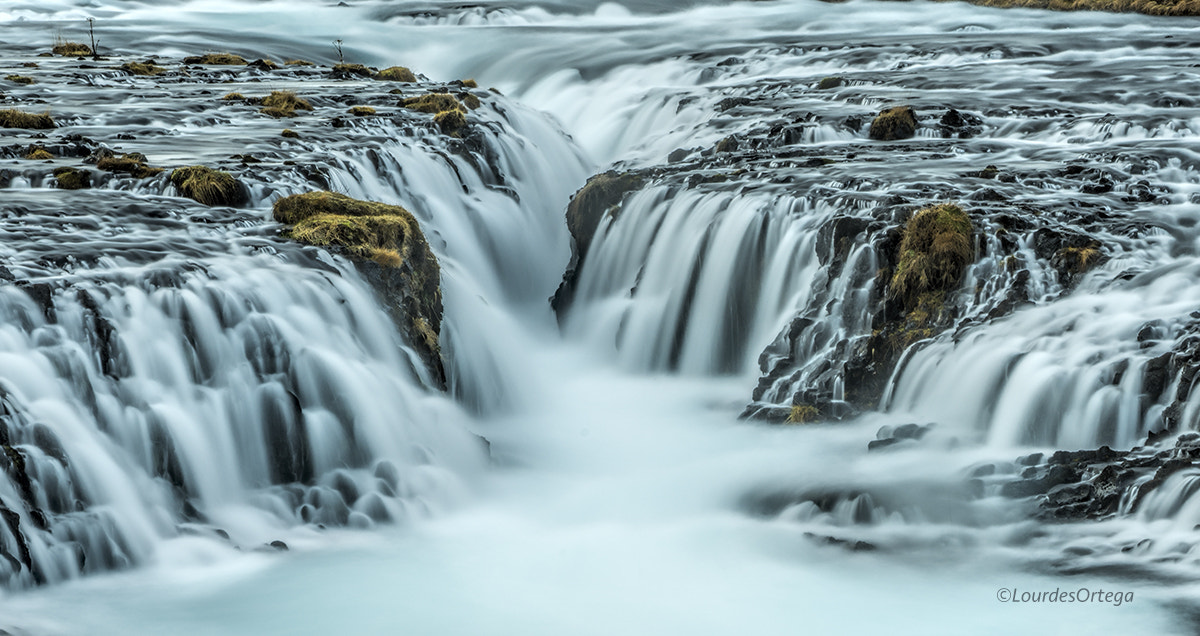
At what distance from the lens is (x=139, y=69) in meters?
23.6

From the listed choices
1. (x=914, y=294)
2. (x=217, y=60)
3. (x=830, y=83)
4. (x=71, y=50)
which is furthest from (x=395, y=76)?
(x=914, y=294)

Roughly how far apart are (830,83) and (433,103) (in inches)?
325

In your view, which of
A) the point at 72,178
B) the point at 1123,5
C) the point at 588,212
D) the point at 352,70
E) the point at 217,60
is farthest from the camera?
the point at 1123,5

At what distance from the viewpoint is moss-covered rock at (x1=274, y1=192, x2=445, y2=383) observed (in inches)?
453

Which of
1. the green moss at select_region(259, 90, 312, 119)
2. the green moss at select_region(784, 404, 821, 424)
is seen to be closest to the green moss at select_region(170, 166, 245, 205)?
the green moss at select_region(259, 90, 312, 119)

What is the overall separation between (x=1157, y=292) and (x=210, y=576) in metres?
8.77

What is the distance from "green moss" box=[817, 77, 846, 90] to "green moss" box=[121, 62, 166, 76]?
1369 centimetres

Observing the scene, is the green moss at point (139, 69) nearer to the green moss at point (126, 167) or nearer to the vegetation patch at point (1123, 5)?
the green moss at point (126, 167)

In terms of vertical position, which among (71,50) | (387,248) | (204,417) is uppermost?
(71,50)

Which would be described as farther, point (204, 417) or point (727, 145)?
point (727, 145)

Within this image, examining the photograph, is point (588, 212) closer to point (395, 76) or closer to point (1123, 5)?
point (395, 76)

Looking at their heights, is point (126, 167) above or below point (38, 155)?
below

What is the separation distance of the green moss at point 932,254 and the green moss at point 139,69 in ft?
57.6

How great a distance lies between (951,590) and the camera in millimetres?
8281
